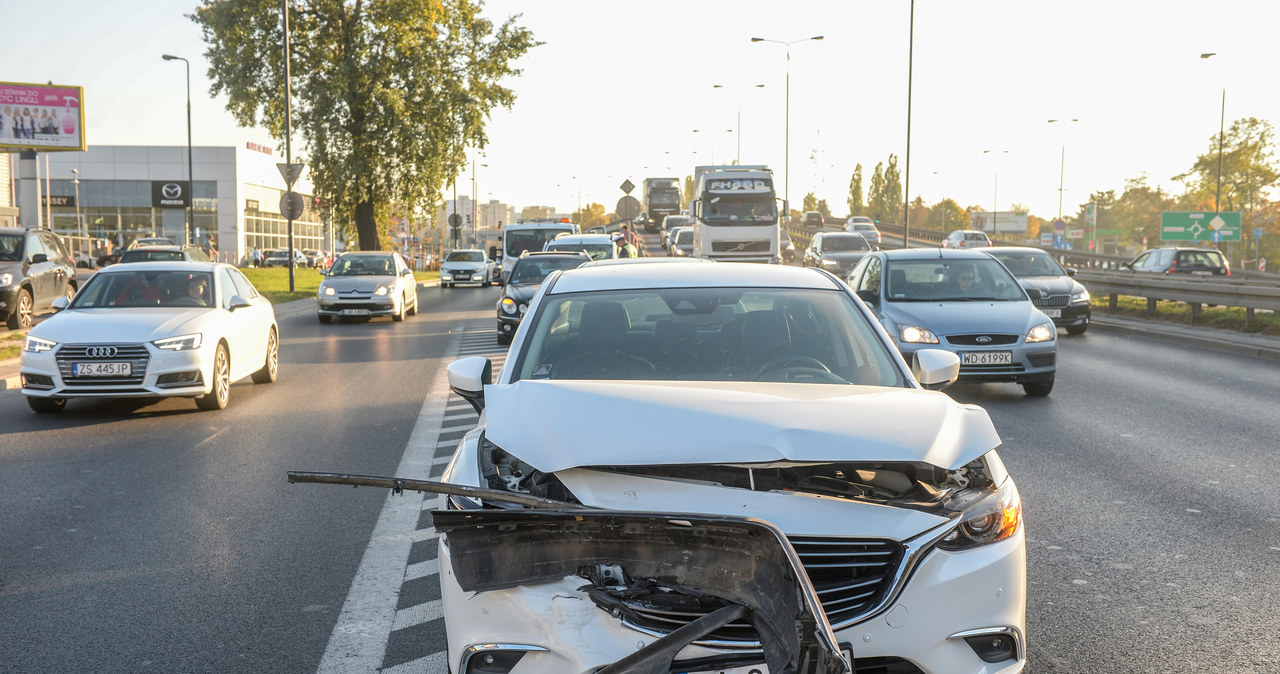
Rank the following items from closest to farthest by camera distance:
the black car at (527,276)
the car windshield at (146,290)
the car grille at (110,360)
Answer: the car grille at (110,360) < the car windshield at (146,290) < the black car at (527,276)

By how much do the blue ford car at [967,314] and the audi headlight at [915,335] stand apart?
1cm

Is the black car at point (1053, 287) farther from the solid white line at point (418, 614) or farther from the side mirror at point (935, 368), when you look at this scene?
the solid white line at point (418, 614)

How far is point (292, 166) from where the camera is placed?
28531 millimetres

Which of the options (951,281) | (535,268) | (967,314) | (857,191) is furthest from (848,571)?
(857,191)

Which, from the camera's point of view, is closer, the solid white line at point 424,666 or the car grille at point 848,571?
the car grille at point 848,571

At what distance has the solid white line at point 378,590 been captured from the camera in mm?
4035

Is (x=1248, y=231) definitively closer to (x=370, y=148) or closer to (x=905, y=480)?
(x=370, y=148)

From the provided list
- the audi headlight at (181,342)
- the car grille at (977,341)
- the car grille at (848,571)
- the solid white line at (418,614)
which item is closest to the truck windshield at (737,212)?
the car grille at (977,341)

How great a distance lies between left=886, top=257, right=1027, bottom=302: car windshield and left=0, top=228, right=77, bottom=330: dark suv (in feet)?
50.1

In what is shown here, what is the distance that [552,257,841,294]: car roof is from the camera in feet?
15.4

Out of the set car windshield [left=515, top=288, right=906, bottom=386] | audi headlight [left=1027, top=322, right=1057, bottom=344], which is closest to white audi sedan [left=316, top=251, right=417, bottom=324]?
audi headlight [left=1027, top=322, right=1057, bottom=344]

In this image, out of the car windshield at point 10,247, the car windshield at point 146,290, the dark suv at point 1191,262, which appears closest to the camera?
the car windshield at point 146,290

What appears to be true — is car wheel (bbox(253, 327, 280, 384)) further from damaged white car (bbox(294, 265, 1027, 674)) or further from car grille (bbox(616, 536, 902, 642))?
car grille (bbox(616, 536, 902, 642))

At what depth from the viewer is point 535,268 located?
20.5 m
